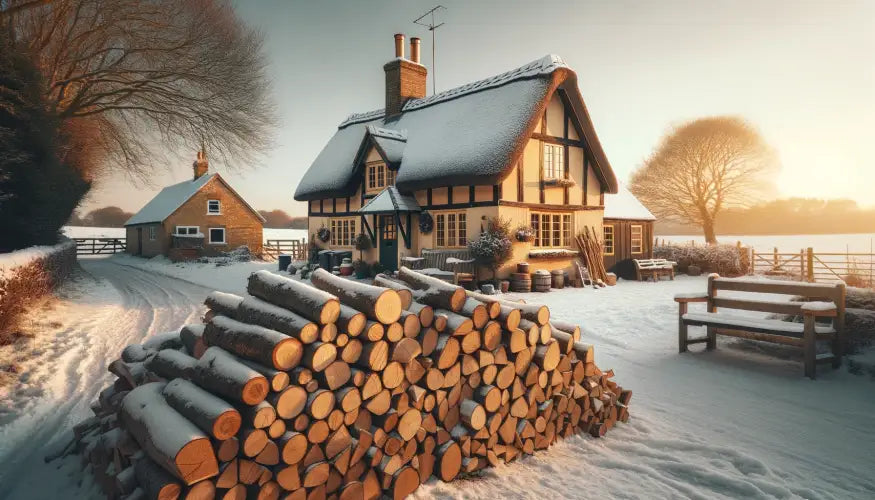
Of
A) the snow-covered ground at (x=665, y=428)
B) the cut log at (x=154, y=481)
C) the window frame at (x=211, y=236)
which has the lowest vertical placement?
the snow-covered ground at (x=665, y=428)

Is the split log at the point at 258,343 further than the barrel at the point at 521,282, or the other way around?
the barrel at the point at 521,282

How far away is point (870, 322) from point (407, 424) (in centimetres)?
656

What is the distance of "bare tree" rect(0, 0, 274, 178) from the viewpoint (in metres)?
12.7

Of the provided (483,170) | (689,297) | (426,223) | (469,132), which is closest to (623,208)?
(469,132)

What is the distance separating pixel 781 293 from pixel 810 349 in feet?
3.13

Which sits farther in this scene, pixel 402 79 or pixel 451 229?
pixel 402 79

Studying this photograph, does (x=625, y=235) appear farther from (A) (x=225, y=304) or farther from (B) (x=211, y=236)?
(B) (x=211, y=236)

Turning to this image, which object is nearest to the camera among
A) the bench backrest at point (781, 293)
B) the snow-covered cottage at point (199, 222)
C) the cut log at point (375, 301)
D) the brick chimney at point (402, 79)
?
the cut log at point (375, 301)

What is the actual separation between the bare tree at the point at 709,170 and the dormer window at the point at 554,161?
1683cm

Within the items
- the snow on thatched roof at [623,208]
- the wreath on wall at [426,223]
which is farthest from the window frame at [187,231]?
the snow on thatched roof at [623,208]

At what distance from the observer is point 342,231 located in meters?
18.8

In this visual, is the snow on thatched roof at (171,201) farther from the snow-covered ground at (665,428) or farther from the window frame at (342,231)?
the snow-covered ground at (665,428)

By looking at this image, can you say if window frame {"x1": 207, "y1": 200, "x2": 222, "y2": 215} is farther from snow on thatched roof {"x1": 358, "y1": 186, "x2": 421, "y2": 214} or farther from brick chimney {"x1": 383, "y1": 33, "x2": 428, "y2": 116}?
snow on thatched roof {"x1": 358, "y1": 186, "x2": 421, "y2": 214}

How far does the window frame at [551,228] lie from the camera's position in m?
14.8
